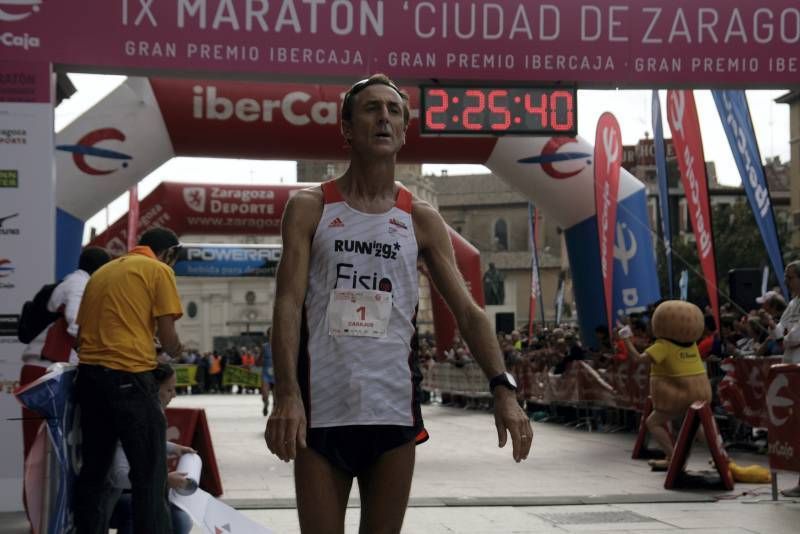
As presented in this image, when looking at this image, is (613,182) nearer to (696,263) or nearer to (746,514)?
(746,514)

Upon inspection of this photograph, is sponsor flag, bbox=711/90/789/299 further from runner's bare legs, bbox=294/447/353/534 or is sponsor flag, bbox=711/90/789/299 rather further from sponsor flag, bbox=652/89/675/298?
runner's bare legs, bbox=294/447/353/534

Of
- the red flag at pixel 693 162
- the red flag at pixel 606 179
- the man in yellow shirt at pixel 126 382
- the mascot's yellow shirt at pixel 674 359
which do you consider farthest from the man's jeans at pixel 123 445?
the red flag at pixel 606 179

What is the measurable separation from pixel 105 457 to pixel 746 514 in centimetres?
460

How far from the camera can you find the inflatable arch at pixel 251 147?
14914 millimetres

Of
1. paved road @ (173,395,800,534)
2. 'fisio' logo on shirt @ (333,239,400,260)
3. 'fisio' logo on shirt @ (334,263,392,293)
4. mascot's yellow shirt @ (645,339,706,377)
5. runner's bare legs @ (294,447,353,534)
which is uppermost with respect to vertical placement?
'fisio' logo on shirt @ (333,239,400,260)

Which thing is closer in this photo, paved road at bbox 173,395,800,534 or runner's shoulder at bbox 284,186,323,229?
runner's shoulder at bbox 284,186,323,229

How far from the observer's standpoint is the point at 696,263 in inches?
2525

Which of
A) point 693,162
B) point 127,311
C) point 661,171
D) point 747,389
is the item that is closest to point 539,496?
point 747,389

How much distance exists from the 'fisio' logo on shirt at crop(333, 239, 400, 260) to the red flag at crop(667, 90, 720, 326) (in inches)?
454

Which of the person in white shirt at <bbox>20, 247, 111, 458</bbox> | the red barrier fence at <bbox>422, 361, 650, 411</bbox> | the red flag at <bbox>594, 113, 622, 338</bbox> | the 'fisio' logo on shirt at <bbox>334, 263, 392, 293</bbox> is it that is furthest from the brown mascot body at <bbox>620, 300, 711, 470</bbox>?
the 'fisio' logo on shirt at <bbox>334, 263, 392, 293</bbox>

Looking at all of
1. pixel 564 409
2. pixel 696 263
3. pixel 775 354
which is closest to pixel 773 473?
pixel 775 354

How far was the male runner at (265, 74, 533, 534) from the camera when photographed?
140 inches

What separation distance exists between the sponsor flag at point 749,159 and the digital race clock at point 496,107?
2.88m

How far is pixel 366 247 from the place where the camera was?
3654mm
